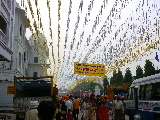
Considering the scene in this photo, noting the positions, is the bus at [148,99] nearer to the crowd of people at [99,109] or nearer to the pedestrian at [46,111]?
the crowd of people at [99,109]

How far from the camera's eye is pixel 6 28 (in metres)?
22.4

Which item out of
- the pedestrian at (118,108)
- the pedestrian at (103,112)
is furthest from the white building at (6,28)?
the pedestrian at (118,108)

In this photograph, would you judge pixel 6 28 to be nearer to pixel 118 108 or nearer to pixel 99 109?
pixel 99 109

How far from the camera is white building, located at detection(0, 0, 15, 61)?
65.7 feet

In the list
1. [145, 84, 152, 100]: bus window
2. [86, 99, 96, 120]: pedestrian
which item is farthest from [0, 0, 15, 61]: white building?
[145, 84, 152, 100]: bus window

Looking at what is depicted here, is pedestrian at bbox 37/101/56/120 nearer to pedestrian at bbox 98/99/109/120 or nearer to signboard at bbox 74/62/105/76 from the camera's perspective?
pedestrian at bbox 98/99/109/120

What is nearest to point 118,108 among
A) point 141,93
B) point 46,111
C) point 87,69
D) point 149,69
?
point 141,93

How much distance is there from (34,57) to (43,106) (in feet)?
216

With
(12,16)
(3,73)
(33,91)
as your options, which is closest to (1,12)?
(12,16)

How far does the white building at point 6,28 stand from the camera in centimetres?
2004

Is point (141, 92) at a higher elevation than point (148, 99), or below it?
higher

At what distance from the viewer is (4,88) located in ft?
112

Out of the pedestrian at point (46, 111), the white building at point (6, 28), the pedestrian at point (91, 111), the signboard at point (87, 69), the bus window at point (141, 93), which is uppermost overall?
the white building at point (6, 28)

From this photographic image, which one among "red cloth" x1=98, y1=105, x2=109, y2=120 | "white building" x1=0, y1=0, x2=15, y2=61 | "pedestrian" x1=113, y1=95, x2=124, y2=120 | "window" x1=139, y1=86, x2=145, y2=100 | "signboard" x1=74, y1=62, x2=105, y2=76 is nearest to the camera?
"red cloth" x1=98, y1=105, x2=109, y2=120
